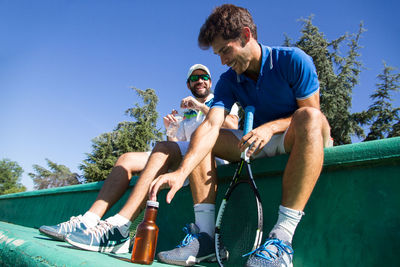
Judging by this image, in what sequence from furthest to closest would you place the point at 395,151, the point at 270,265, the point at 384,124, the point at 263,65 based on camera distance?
the point at 384,124 → the point at 263,65 → the point at 395,151 → the point at 270,265

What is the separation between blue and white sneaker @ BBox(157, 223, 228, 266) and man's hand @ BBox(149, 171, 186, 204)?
13.9 inches

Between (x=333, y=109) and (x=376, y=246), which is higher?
(x=333, y=109)

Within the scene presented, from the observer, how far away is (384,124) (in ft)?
66.5

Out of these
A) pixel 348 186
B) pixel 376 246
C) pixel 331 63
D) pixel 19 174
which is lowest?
pixel 376 246

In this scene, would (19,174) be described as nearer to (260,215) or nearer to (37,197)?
(37,197)

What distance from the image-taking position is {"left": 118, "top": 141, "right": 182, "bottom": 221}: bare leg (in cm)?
219

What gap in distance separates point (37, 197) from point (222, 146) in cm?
469

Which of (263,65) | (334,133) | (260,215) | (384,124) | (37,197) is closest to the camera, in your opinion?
(260,215)

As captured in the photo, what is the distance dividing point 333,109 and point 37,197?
65.5 ft

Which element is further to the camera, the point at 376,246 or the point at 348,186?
the point at 348,186

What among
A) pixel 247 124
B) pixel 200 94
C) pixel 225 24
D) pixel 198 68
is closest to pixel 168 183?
pixel 247 124

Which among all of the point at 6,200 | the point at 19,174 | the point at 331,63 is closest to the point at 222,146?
the point at 6,200

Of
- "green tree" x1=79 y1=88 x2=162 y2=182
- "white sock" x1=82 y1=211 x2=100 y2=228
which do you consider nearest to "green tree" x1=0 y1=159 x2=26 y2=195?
"green tree" x1=79 y1=88 x2=162 y2=182

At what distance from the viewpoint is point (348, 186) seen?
175 centimetres
